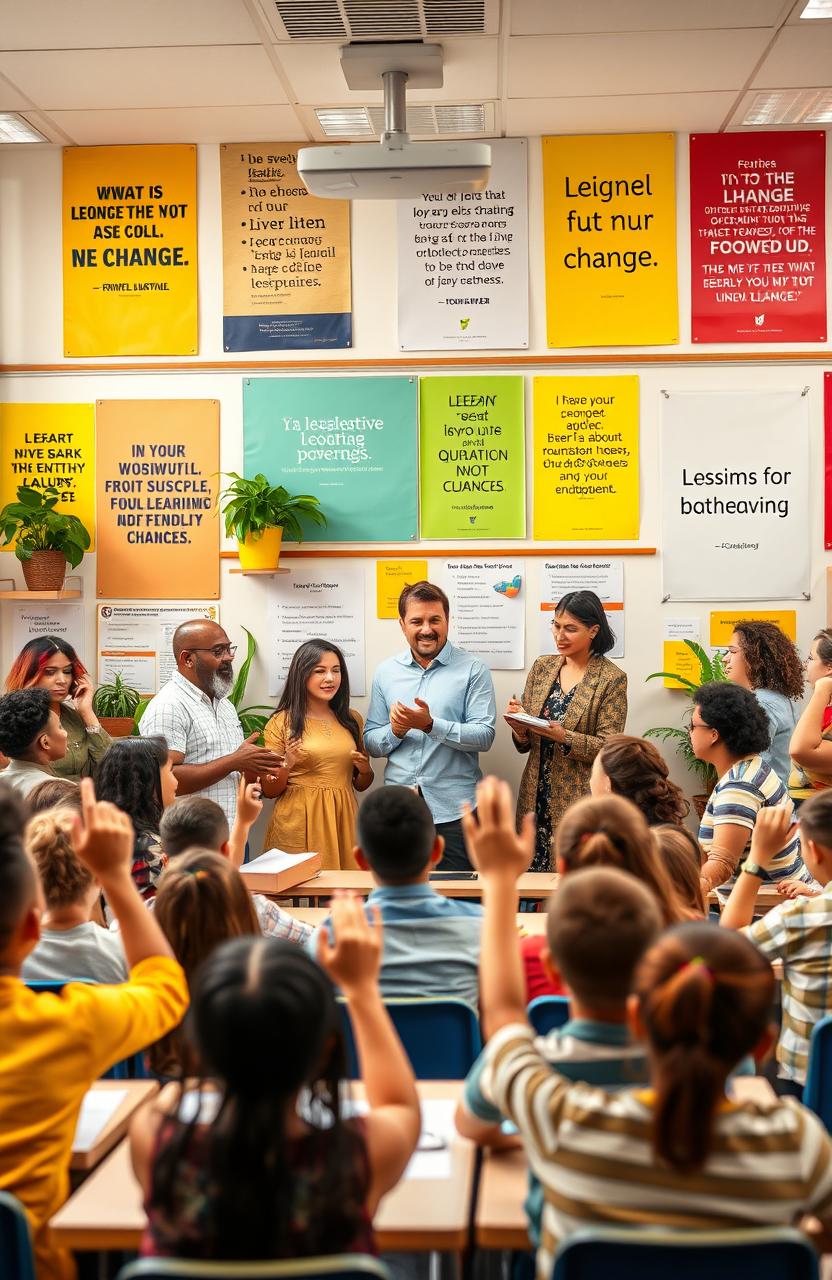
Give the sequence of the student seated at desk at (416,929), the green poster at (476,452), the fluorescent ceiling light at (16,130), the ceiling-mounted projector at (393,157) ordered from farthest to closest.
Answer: the green poster at (476,452) < the fluorescent ceiling light at (16,130) < the ceiling-mounted projector at (393,157) < the student seated at desk at (416,929)

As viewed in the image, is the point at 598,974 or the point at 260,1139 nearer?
the point at 260,1139

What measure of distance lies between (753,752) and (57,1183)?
2.54 m

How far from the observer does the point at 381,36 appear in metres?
4.39

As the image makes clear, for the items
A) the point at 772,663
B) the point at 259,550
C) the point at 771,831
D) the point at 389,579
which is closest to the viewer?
the point at 771,831

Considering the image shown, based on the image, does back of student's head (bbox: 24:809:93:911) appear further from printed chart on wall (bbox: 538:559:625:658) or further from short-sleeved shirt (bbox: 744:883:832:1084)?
printed chart on wall (bbox: 538:559:625:658)

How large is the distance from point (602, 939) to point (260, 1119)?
0.50m

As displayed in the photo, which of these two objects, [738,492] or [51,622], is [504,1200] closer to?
[738,492]

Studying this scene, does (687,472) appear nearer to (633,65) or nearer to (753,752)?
(633,65)

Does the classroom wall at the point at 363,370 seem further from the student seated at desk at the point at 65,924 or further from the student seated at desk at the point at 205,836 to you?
the student seated at desk at the point at 65,924

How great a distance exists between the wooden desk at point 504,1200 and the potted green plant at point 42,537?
4.09 meters

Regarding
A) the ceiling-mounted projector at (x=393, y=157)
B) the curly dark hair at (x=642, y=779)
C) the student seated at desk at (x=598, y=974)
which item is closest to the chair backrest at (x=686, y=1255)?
the student seated at desk at (x=598, y=974)

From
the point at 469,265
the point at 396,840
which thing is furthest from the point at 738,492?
the point at 396,840

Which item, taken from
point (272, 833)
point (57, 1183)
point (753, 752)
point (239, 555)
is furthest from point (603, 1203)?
point (239, 555)

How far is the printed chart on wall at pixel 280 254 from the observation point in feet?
18.1
